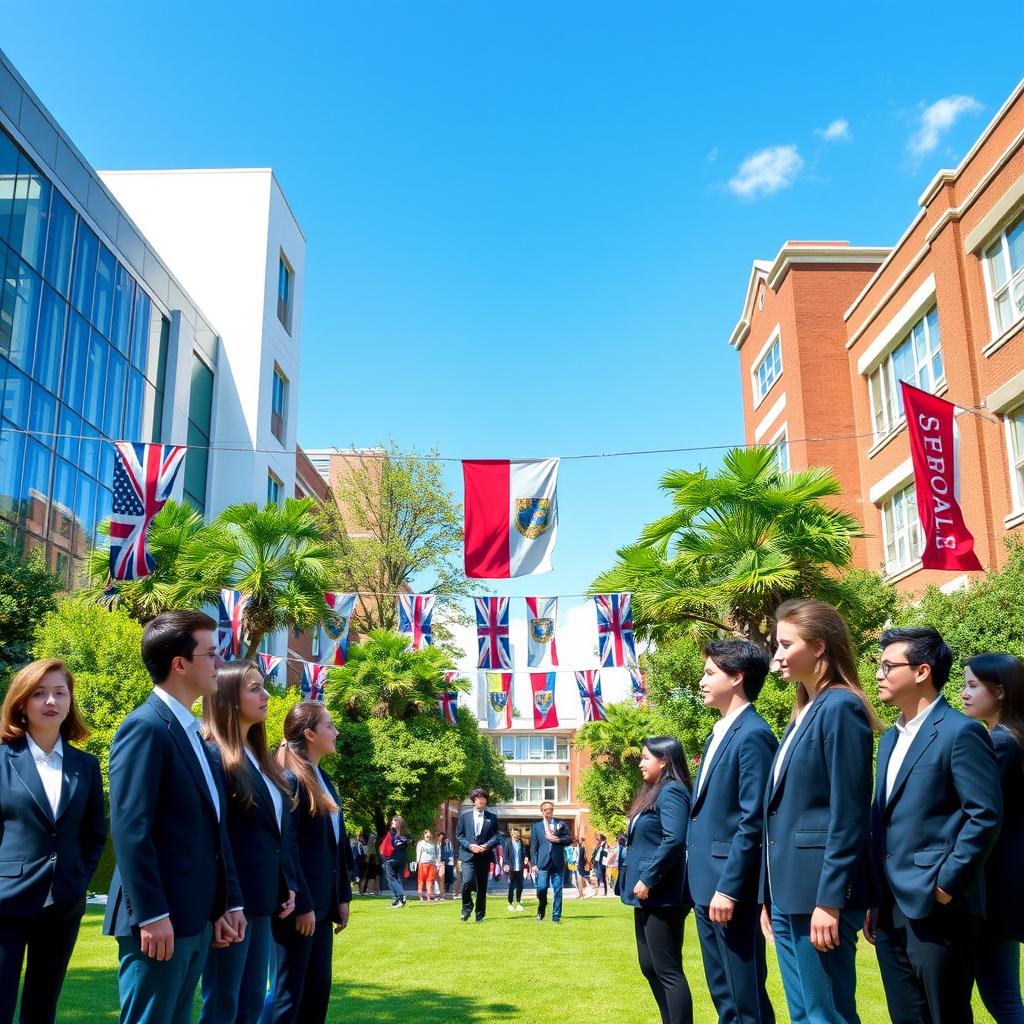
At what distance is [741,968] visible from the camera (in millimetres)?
4562

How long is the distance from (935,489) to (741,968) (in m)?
12.4

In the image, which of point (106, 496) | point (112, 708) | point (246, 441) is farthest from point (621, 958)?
point (246, 441)

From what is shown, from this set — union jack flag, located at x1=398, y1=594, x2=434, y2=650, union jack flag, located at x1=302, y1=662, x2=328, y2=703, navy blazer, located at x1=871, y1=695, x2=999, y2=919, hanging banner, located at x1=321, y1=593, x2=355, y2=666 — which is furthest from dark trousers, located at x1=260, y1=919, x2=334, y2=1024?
union jack flag, located at x1=302, y1=662, x2=328, y2=703

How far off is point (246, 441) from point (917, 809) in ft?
105

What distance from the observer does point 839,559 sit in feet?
50.3

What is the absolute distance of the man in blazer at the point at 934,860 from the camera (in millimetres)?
3943

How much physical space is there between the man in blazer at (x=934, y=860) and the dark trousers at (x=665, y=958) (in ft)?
5.00

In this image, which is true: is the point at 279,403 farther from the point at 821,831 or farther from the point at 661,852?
the point at 821,831

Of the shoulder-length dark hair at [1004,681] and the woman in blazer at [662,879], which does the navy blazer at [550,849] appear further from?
the shoulder-length dark hair at [1004,681]

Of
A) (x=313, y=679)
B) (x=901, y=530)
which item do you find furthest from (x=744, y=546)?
(x=313, y=679)

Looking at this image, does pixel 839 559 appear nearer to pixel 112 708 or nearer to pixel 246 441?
pixel 112 708

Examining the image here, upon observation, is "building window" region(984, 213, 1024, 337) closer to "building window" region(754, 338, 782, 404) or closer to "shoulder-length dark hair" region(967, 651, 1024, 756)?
"building window" region(754, 338, 782, 404)

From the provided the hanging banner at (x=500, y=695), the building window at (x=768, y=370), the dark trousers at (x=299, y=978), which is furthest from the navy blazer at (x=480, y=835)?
the building window at (x=768, y=370)

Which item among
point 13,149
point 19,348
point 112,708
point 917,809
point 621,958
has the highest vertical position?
point 13,149
